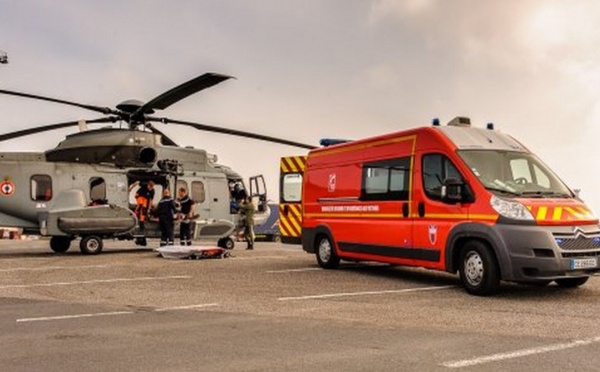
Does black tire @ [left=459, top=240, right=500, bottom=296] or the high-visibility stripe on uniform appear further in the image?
the high-visibility stripe on uniform

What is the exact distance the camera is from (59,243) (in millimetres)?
18047

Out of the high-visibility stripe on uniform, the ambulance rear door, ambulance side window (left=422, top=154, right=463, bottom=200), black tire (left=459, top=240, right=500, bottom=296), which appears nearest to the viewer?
black tire (left=459, top=240, right=500, bottom=296)

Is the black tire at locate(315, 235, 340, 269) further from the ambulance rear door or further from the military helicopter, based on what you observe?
the military helicopter

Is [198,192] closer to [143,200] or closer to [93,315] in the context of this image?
[143,200]

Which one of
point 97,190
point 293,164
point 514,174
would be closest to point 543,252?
point 514,174

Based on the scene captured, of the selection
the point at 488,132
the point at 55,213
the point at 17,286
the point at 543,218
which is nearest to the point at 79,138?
the point at 55,213

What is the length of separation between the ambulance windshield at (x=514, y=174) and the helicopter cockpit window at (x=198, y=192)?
35.9 ft

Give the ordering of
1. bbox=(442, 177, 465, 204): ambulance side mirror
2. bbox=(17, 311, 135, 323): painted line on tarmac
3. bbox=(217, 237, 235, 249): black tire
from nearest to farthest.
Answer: bbox=(17, 311, 135, 323): painted line on tarmac < bbox=(442, 177, 465, 204): ambulance side mirror < bbox=(217, 237, 235, 249): black tire

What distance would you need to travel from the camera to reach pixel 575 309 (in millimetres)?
7785

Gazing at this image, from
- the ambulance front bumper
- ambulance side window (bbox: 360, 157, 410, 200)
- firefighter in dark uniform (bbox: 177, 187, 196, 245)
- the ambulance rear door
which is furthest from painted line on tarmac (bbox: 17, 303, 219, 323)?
firefighter in dark uniform (bbox: 177, 187, 196, 245)

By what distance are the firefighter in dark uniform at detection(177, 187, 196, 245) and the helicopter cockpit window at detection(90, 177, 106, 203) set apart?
2122 millimetres

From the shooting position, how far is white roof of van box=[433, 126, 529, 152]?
9.76m

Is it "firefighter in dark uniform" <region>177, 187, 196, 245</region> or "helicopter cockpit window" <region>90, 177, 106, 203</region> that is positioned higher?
"helicopter cockpit window" <region>90, 177, 106, 203</region>

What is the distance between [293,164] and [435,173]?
22.3 ft
